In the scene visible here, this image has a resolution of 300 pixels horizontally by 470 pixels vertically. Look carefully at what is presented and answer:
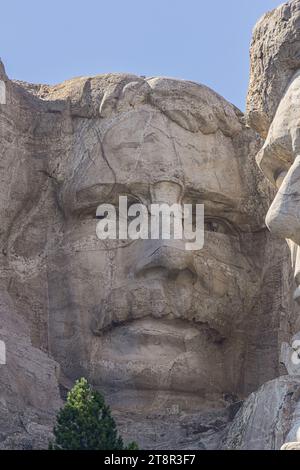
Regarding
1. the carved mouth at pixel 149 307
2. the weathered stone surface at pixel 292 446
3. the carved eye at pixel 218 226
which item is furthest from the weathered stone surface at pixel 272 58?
the weathered stone surface at pixel 292 446

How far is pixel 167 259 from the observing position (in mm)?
24156

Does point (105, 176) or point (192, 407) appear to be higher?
point (105, 176)

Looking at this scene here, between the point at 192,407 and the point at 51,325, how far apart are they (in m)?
1.41

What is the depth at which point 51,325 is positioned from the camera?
2453 centimetres

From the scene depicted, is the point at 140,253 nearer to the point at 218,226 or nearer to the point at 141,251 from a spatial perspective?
the point at 141,251

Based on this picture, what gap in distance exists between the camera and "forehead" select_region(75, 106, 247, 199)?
24531 millimetres

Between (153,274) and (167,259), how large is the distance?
0.64 ft

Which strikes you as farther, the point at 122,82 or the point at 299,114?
the point at 122,82

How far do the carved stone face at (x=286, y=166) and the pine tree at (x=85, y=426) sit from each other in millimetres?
1845

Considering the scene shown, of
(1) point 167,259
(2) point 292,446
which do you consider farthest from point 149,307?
(2) point 292,446

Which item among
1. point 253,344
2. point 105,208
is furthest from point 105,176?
point 253,344

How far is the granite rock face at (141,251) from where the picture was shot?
24156 millimetres

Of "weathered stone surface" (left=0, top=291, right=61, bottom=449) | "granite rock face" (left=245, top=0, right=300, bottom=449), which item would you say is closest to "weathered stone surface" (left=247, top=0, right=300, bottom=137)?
"granite rock face" (left=245, top=0, right=300, bottom=449)

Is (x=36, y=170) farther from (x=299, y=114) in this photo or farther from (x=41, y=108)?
(x=299, y=114)
